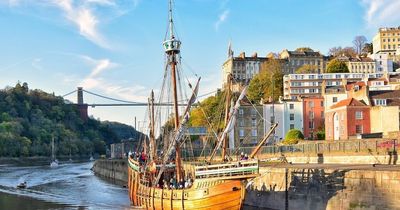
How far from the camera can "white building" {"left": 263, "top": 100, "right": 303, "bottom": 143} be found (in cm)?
9150

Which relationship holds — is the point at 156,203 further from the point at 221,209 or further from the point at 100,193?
the point at 100,193

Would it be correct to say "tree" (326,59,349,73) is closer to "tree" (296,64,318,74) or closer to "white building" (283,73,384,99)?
"tree" (296,64,318,74)

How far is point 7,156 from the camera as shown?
514ft

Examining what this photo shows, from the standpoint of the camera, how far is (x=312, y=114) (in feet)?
301

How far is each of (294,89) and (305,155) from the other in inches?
2934

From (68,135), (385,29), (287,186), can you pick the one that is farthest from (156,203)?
(385,29)

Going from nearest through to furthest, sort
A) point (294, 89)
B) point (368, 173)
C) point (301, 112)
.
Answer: point (368, 173) → point (301, 112) → point (294, 89)

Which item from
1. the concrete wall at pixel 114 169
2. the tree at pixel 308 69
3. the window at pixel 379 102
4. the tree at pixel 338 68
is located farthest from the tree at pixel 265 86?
the window at pixel 379 102

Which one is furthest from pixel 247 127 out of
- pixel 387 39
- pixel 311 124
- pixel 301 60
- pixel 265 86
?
pixel 387 39

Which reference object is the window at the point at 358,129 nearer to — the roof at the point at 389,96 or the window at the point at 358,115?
the window at the point at 358,115

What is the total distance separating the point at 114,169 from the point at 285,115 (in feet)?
104

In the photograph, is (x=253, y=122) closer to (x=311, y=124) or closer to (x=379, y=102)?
(x=311, y=124)

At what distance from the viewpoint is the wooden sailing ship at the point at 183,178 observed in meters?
35.6

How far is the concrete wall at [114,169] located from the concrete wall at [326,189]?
4524 cm
